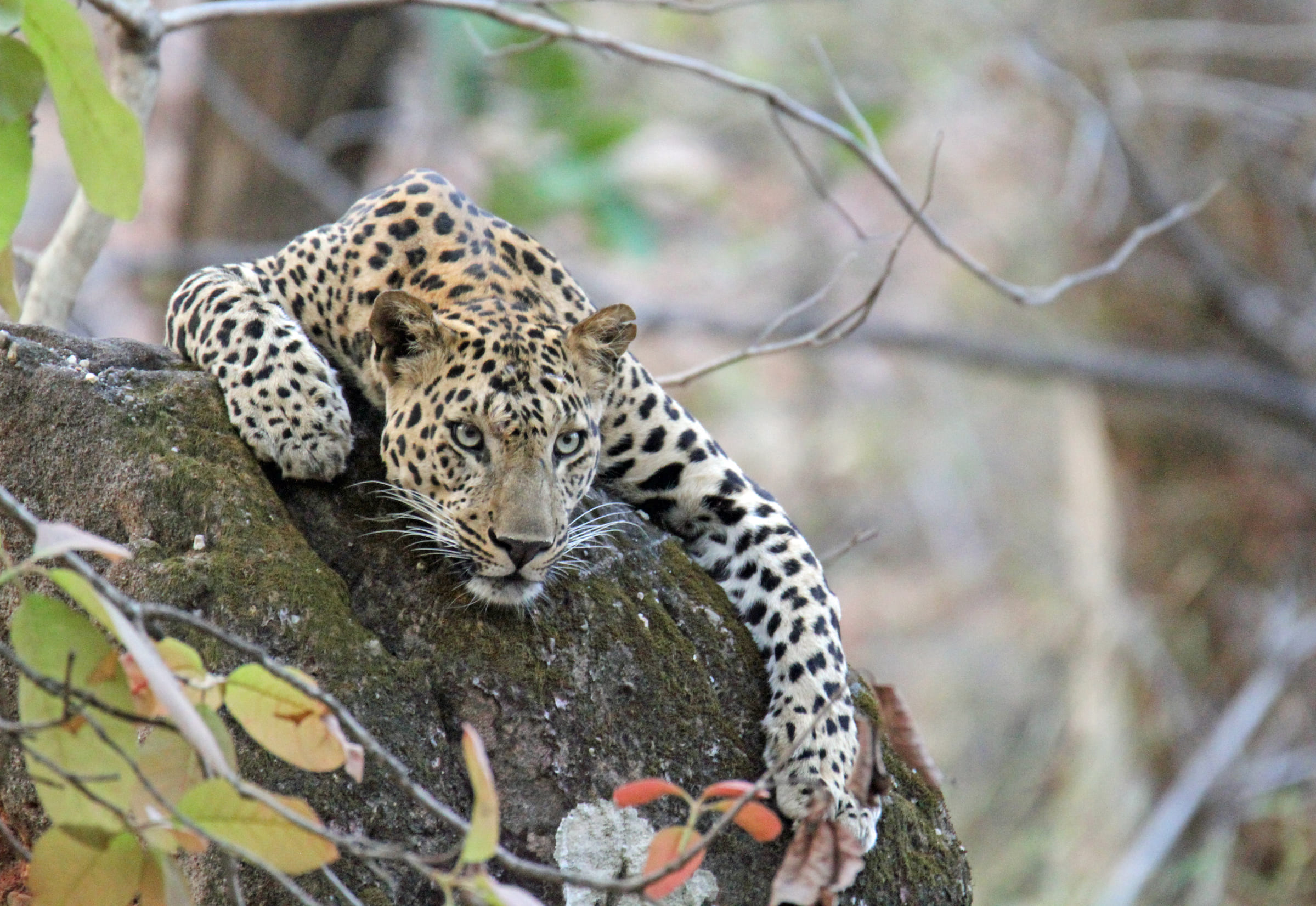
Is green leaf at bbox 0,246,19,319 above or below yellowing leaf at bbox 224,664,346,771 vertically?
above

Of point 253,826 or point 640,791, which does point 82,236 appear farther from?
point 640,791

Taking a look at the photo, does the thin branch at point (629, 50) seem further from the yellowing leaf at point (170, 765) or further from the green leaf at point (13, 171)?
the yellowing leaf at point (170, 765)

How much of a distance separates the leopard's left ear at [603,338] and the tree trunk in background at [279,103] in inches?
352

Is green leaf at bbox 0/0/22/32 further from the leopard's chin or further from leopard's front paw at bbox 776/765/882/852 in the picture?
leopard's front paw at bbox 776/765/882/852

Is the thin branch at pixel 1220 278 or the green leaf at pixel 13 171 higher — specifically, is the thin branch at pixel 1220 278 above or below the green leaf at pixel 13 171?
below

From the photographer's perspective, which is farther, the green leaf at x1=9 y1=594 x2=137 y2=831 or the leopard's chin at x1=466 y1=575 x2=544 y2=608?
the leopard's chin at x1=466 y1=575 x2=544 y2=608

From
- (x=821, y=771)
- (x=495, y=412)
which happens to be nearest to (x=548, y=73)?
(x=495, y=412)

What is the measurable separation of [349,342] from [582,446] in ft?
3.31

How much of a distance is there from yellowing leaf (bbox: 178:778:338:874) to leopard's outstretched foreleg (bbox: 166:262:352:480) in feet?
6.21

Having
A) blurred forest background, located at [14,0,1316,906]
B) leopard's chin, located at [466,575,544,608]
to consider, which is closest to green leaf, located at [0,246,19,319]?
leopard's chin, located at [466,575,544,608]

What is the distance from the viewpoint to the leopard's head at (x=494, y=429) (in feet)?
14.7

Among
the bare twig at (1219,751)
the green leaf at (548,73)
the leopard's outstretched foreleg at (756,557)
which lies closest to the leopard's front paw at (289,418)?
the leopard's outstretched foreleg at (756,557)

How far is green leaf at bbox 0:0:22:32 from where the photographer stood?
138 inches

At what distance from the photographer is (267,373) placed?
15.1ft
